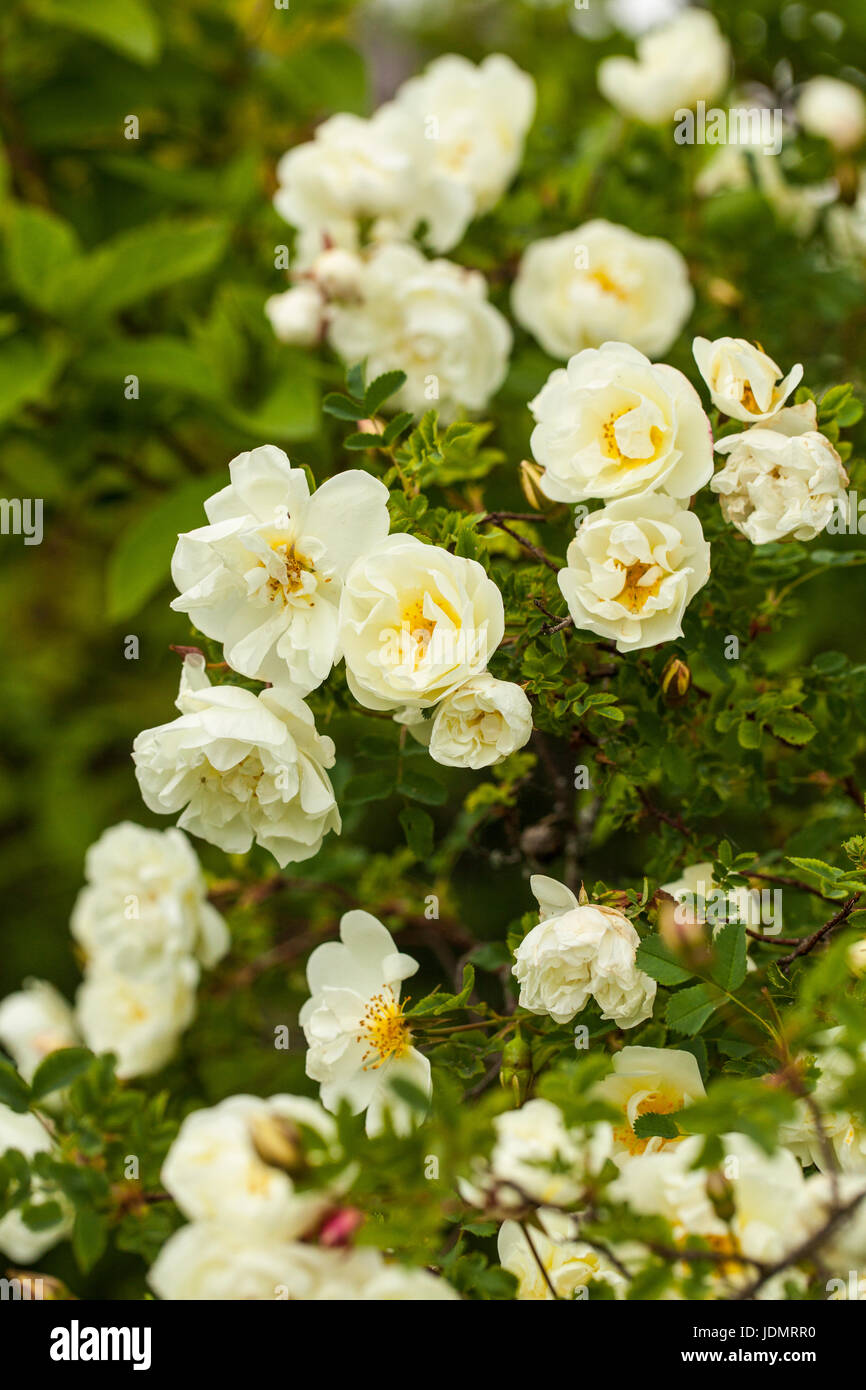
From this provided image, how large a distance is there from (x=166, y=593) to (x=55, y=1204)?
97 cm

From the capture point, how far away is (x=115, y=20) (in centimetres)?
127

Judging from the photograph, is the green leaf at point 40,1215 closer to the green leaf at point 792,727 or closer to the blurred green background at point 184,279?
the blurred green background at point 184,279

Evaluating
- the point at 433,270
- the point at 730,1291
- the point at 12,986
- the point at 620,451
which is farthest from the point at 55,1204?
the point at 12,986

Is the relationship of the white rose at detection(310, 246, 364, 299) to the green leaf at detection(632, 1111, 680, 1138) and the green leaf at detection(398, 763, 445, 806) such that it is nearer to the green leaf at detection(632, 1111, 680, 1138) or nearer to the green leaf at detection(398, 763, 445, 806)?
the green leaf at detection(398, 763, 445, 806)

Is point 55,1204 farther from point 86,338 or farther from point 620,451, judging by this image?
point 86,338

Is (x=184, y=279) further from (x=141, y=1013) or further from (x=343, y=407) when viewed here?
(x=141, y=1013)

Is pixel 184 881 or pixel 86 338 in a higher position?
pixel 86 338

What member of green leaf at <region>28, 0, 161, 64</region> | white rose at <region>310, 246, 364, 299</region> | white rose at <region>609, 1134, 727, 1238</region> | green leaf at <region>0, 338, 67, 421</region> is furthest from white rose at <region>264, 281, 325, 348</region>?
white rose at <region>609, 1134, 727, 1238</region>

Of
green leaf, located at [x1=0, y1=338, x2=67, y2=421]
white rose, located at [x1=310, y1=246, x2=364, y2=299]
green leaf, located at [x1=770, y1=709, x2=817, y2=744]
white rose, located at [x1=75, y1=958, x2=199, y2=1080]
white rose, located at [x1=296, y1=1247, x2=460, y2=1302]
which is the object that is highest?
white rose, located at [x1=310, y1=246, x2=364, y2=299]

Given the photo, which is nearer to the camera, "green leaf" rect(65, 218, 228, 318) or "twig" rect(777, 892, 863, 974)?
"twig" rect(777, 892, 863, 974)

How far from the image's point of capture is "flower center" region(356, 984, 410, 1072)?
0.70 m

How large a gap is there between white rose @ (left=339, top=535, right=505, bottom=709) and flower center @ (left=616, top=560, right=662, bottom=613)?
0.24ft

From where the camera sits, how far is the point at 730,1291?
0.55 metres

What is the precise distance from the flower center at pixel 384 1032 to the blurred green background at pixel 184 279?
0.72 ft
